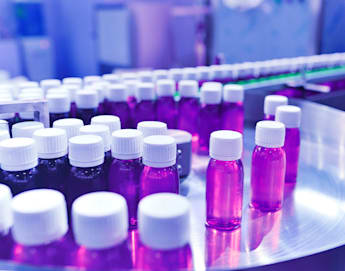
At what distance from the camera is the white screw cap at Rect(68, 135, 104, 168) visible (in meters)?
0.55

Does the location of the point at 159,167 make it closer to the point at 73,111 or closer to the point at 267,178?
the point at 267,178

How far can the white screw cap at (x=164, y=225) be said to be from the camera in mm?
425

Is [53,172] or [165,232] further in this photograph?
[53,172]

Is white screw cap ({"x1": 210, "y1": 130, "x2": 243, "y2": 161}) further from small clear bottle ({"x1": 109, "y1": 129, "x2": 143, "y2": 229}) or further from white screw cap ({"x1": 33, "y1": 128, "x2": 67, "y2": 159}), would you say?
white screw cap ({"x1": 33, "y1": 128, "x2": 67, "y2": 159})

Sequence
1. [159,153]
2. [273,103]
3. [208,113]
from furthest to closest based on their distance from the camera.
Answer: [208,113] → [273,103] → [159,153]

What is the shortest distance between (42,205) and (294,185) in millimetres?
576

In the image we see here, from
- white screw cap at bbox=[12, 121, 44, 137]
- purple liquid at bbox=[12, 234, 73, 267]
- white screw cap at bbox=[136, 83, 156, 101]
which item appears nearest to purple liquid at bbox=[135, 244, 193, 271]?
purple liquid at bbox=[12, 234, 73, 267]

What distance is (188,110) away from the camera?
1.05 metres

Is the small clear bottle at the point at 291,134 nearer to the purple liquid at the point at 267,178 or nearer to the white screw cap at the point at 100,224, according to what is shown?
the purple liquid at the point at 267,178

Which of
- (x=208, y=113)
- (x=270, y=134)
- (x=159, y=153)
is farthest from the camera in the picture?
(x=208, y=113)

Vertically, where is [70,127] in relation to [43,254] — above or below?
above

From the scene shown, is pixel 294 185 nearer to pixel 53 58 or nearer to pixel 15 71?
pixel 15 71

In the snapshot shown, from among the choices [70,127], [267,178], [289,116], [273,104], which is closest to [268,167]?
[267,178]

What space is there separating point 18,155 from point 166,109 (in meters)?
0.51
